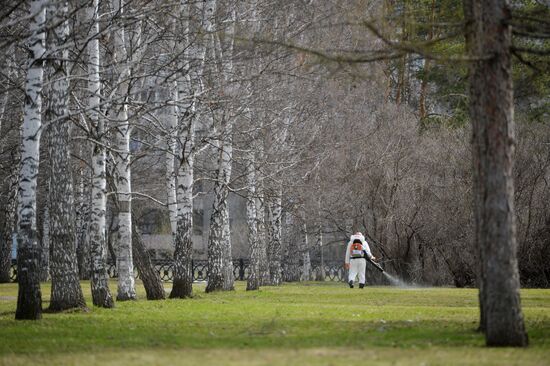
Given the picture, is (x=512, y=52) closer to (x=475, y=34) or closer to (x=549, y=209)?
(x=475, y=34)

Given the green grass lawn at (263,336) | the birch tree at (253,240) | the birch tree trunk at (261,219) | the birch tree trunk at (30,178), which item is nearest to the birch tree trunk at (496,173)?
the green grass lawn at (263,336)

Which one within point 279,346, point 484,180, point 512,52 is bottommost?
point 279,346

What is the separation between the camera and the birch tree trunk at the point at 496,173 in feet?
41.8

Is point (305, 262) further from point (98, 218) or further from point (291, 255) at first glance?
point (98, 218)

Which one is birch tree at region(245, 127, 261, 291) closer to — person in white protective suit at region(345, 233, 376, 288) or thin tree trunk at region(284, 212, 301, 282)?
person in white protective suit at region(345, 233, 376, 288)

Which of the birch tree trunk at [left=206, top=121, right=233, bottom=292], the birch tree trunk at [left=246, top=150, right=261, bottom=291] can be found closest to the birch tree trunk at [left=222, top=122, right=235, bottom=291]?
the birch tree trunk at [left=206, top=121, right=233, bottom=292]

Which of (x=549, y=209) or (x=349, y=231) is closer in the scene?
(x=549, y=209)

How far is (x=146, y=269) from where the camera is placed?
2577 cm

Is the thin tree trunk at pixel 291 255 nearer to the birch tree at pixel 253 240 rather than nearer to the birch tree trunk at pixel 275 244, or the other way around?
the birch tree trunk at pixel 275 244

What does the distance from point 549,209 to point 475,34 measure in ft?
77.9

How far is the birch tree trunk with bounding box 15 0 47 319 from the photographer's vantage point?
17.2m

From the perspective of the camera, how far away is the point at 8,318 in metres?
18.4

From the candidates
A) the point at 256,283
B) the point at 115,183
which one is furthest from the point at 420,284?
the point at 115,183

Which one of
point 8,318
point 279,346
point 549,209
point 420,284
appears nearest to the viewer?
point 279,346
